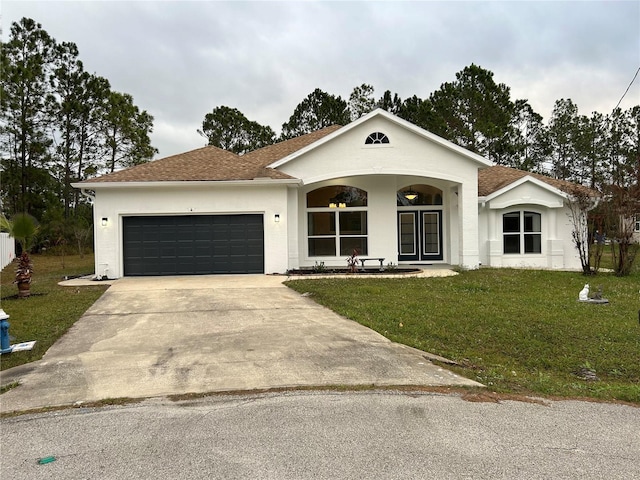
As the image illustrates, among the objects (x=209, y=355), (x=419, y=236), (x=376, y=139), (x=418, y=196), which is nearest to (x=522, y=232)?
(x=419, y=236)

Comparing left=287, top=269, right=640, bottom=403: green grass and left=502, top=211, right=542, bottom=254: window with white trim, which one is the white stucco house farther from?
left=287, top=269, right=640, bottom=403: green grass

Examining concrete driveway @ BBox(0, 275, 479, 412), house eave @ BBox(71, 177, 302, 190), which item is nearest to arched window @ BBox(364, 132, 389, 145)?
house eave @ BBox(71, 177, 302, 190)

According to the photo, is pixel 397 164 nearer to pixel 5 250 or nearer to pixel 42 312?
pixel 42 312

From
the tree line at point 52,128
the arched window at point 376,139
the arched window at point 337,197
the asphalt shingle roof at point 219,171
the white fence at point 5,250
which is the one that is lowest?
the white fence at point 5,250

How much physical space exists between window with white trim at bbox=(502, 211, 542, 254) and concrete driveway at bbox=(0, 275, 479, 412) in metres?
10.7

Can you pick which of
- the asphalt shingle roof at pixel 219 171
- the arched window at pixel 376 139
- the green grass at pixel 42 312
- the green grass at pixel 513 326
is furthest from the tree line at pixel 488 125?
the green grass at pixel 42 312

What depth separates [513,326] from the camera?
7617mm

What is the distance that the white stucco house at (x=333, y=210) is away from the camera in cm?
1467

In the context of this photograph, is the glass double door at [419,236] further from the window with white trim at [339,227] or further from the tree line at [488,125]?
the tree line at [488,125]

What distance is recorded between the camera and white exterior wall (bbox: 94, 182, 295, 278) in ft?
47.6

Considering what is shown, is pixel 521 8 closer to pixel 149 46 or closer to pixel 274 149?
pixel 274 149

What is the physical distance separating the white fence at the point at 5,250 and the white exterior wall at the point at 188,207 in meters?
10.2

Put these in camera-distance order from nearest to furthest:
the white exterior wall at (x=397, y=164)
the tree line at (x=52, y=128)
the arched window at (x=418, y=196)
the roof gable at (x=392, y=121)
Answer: the roof gable at (x=392, y=121), the white exterior wall at (x=397, y=164), the arched window at (x=418, y=196), the tree line at (x=52, y=128)

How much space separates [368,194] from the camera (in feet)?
56.0
